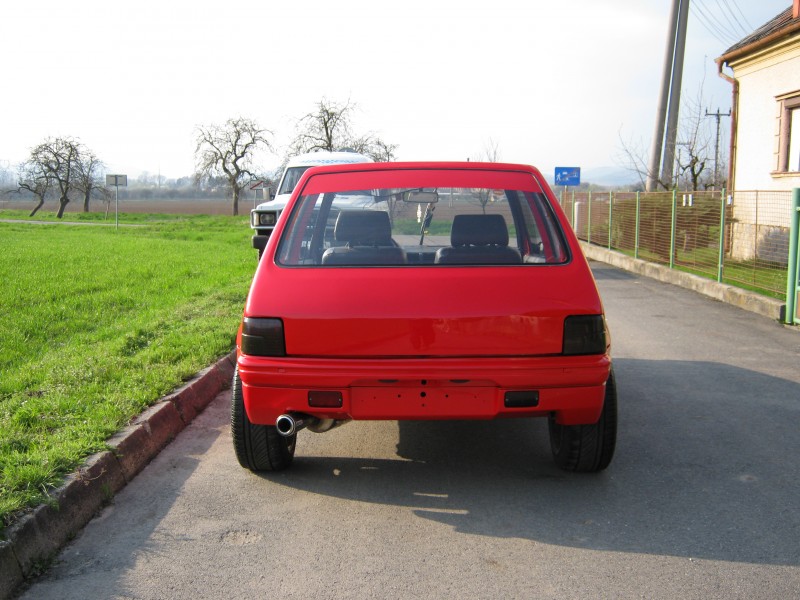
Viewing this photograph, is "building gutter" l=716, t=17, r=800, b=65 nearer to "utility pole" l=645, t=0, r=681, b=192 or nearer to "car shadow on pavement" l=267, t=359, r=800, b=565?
"utility pole" l=645, t=0, r=681, b=192

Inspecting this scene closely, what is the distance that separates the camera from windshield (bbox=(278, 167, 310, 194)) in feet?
53.4

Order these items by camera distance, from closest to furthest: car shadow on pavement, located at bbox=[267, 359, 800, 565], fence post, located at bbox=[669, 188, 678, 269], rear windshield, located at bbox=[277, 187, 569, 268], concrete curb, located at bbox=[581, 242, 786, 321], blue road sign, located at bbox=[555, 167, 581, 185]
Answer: car shadow on pavement, located at bbox=[267, 359, 800, 565]
rear windshield, located at bbox=[277, 187, 569, 268]
concrete curb, located at bbox=[581, 242, 786, 321]
fence post, located at bbox=[669, 188, 678, 269]
blue road sign, located at bbox=[555, 167, 581, 185]

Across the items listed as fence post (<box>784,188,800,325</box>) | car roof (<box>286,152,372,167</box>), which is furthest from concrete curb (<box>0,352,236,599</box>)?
car roof (<box>286,152,372,167</box>)

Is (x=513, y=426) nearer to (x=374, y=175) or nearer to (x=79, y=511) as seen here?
(x=374, y=175)

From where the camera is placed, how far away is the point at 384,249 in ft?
14.4

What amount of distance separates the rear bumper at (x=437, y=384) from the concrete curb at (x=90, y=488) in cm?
99

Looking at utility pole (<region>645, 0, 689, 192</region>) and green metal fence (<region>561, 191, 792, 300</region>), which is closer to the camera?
green metal fence (<region>561, 191, 792, 300</region>)

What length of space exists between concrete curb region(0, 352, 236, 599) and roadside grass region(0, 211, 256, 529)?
75 mm

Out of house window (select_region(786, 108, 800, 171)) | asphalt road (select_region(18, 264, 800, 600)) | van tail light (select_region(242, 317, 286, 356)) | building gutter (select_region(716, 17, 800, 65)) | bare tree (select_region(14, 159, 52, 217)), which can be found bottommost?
asphalt road (select_region(18, 264, 800, 600))

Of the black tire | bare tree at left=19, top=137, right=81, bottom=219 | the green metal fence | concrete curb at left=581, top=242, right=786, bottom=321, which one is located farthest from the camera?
bare tree at left=19, top=137, right=81, bottom=219

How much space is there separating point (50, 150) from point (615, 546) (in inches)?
2364

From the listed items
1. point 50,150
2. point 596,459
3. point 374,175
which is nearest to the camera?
point 596,459

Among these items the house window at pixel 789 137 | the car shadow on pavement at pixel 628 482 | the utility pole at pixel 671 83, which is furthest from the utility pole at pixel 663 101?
the car shadow on pavement at pixel 628 482

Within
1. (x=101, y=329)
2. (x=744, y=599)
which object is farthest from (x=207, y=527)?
(x=101, y=329)
